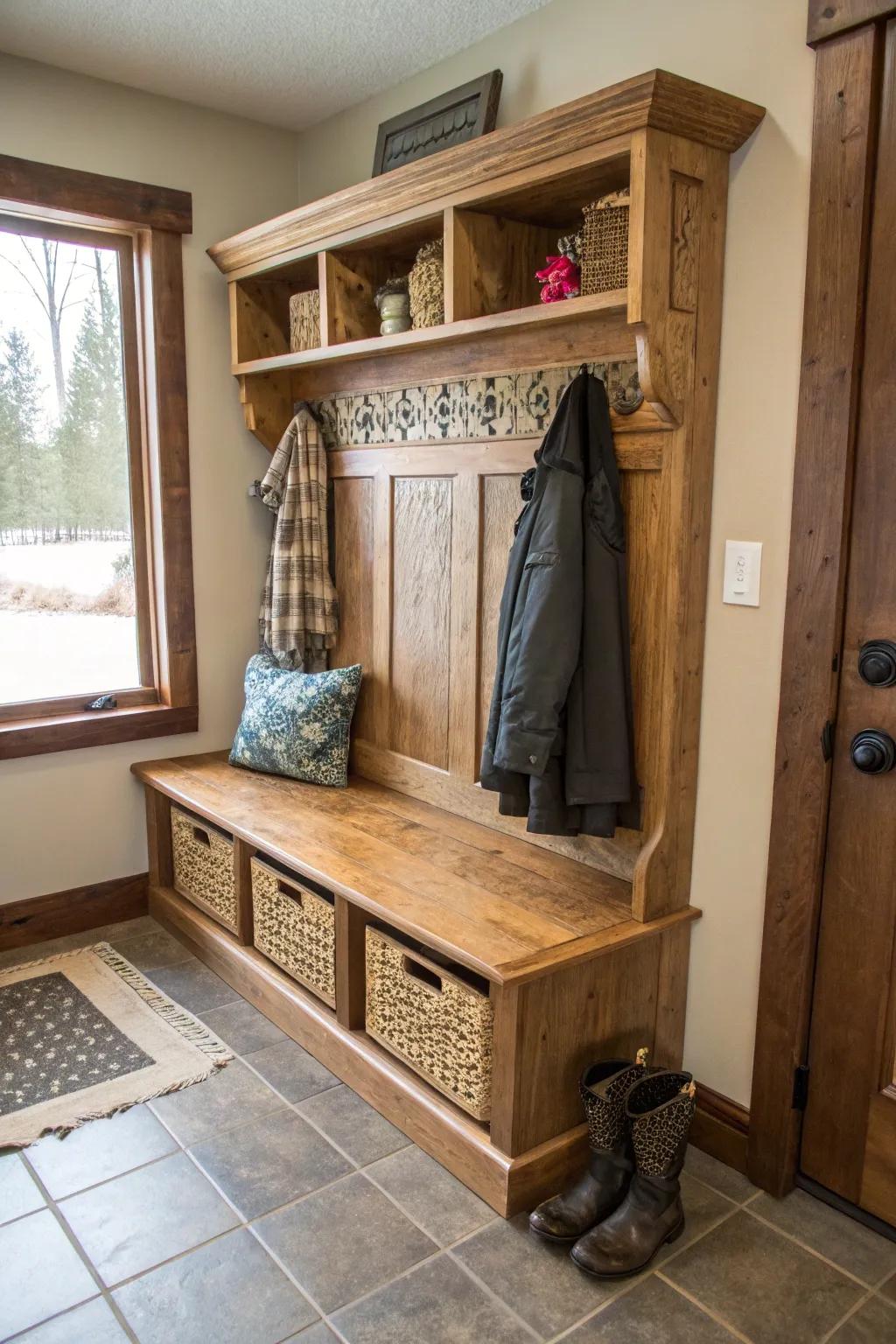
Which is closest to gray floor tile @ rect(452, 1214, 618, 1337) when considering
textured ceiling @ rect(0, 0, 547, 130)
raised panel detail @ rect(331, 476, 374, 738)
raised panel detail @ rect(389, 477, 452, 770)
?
A: raised panel detail @ rect(389, 477, 452, 770)

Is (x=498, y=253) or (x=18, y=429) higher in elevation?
(x=498, y=253)

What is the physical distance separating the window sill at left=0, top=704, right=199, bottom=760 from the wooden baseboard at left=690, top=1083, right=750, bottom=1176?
1.98 metres

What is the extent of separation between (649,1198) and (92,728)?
6.96 feet

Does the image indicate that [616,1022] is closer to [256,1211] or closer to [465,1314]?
[465,1314]

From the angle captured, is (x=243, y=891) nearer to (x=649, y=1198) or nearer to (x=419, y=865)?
(x=419, y=865)

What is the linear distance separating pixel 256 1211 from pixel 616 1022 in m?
0.82

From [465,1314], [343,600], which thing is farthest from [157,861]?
[465,1314]

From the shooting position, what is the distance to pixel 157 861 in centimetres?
331

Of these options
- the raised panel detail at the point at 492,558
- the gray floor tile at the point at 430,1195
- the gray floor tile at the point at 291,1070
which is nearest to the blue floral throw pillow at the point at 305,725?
the raised panel detail at the point at 492,558

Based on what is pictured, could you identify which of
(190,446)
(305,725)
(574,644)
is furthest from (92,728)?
(574,644)

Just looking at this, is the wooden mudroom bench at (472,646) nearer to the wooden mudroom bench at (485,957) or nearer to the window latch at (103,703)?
the wooden mudroom bench at (485,957)

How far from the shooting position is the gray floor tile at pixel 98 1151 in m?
2.08

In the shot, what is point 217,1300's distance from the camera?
69.3 inches

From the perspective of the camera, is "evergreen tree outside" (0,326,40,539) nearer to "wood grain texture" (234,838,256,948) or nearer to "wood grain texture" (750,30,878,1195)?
"wood grain texture" (234,838,256,948)
